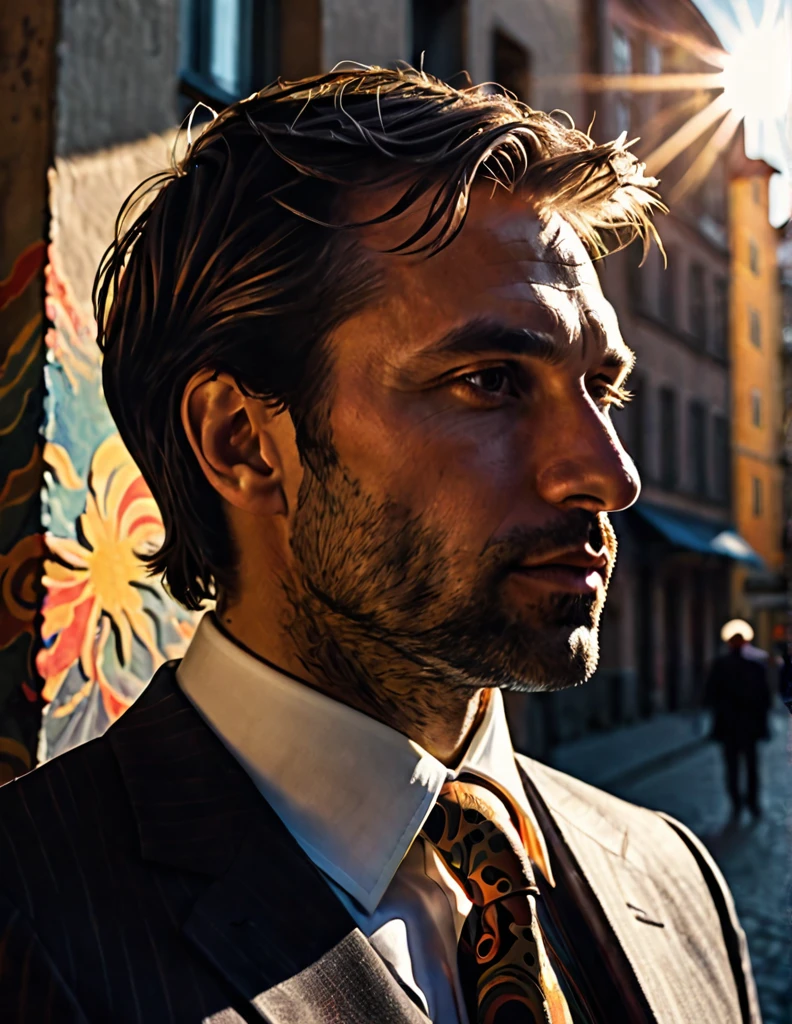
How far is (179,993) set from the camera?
1.04 metres

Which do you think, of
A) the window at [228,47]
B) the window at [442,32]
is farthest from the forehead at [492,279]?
the window at [442,32]

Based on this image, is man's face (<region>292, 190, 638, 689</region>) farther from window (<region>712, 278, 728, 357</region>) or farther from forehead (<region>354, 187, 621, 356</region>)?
window (<region>712, 278, 728, 357</region>)

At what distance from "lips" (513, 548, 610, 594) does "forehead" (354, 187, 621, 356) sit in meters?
0.28

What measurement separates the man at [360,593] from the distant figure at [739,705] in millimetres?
6928

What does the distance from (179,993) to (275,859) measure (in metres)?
0.19

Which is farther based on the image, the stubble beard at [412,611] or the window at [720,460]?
the window at [720,460]

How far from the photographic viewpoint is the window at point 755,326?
651 inches

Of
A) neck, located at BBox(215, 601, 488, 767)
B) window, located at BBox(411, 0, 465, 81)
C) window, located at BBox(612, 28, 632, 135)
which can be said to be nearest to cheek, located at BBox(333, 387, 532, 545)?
neck, located at BBox(215, 601, 488, 767)

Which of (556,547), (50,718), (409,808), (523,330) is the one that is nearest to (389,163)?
(523,330)

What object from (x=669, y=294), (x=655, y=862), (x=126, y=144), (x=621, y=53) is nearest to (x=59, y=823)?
(x=655, y=862)

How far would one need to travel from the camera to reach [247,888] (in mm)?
1148

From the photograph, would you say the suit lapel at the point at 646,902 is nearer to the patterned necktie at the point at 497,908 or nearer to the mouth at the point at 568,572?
the patterned necktie at the point at 497,908

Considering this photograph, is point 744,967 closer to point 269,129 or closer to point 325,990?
point 325,990

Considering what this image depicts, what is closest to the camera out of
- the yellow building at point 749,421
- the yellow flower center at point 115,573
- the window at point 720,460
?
the yellow flower center at point 115,573
